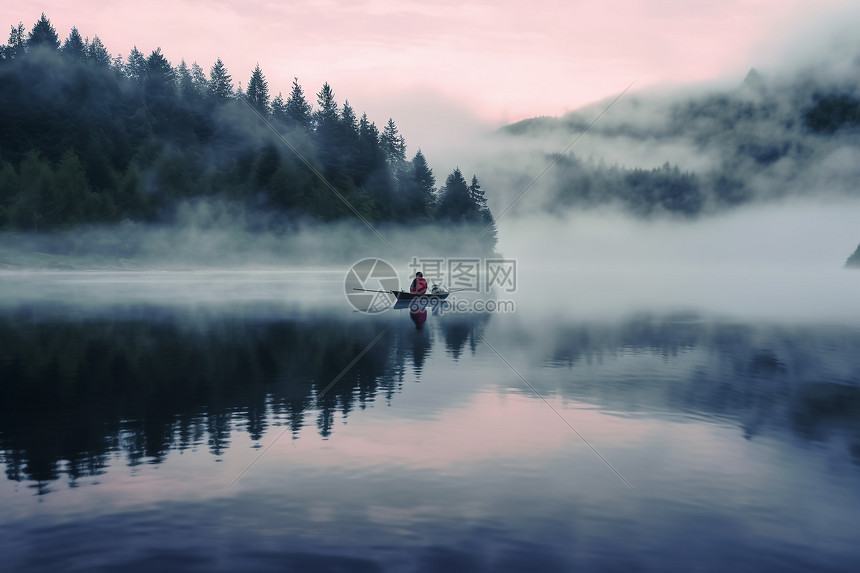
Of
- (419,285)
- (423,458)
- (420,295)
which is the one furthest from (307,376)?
(420,295)

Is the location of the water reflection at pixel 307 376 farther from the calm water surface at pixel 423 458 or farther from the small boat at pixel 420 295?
the small boat at pixel 420 295

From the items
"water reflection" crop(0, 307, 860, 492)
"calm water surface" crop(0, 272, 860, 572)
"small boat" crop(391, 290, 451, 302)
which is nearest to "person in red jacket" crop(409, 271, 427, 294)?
"small boat" crop(391, 290, 451, 302)

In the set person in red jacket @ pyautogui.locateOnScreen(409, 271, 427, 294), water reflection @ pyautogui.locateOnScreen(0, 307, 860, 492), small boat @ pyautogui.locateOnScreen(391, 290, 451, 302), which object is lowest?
water reflection @ pyautogui.locateOnScreen(0, 307, 860, 492)

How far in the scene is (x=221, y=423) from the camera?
23438 mm

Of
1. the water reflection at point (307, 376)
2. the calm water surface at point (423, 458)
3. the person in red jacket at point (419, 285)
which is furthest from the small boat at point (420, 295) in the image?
the calm water surface at point (423, 458)

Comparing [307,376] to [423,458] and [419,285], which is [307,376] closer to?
[423,458]

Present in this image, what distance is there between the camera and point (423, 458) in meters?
19.6

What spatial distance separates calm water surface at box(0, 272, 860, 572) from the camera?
44.8 ft

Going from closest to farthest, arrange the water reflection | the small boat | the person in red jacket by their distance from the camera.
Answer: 1. the water reflection
2. the person in red jacket
3. the small boat

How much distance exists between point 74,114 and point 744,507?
19918 centimetres

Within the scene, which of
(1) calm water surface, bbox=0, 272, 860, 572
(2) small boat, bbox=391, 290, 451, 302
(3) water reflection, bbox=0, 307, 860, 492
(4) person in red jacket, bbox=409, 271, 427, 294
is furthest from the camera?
(2) small boat, bbox=391, 290, 451, 302

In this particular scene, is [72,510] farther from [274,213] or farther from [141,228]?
[274,213]

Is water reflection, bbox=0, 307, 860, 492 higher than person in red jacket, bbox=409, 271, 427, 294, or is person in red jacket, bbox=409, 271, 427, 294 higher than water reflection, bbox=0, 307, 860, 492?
person in red jacket, bbox=409, 271, 427, 294

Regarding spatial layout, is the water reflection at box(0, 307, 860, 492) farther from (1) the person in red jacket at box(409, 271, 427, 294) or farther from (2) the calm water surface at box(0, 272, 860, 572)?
(1) the person in red jacket at box(409, 271, 427, 294)
